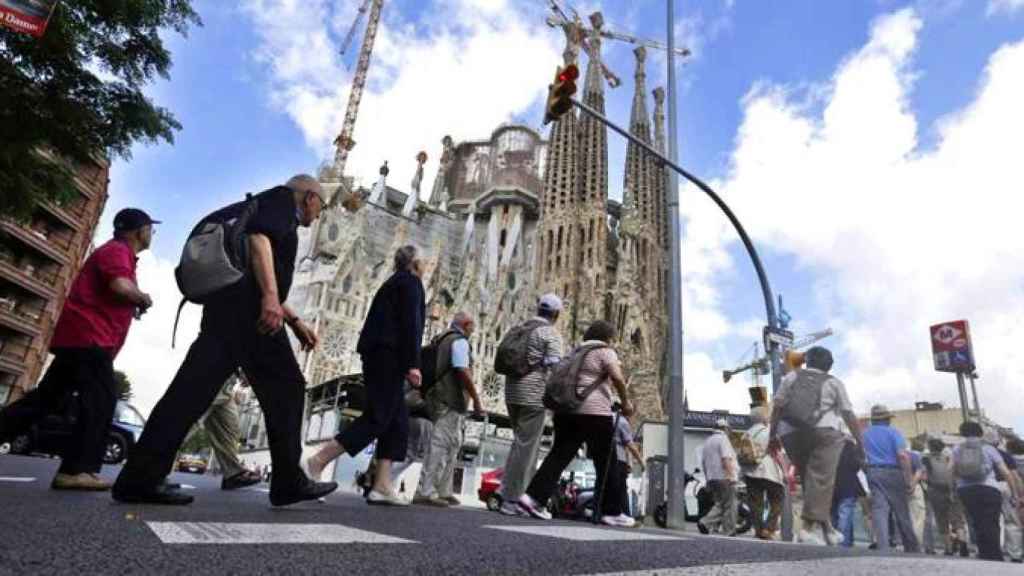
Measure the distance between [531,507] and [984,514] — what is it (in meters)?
4.38

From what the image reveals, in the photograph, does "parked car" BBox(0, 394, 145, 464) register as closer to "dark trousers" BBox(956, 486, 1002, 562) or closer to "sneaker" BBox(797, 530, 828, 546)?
"sneaker" BBox(797, 530, 828, 546)

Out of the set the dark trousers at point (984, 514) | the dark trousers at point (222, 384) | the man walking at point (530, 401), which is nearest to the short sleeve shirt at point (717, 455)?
the dark trousers at point (984, 514)

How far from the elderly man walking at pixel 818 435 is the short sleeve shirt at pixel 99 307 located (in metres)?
4.94

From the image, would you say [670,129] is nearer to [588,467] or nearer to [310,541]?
[588,467]

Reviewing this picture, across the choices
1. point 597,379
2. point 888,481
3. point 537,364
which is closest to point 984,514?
point 888,481

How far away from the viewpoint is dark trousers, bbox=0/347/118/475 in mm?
3527

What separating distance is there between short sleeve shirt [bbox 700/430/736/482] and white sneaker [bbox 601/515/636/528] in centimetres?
287

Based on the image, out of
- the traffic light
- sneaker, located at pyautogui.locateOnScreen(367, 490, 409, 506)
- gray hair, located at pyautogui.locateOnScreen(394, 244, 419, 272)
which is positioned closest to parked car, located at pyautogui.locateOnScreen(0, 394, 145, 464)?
sneaker, located at pyautogui.locateOnScreen(367, 490, 409, 506)

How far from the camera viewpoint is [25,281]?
28219mm

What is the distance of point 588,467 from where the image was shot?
1214cm

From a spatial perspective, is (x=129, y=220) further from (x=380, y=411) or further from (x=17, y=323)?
(x=17, y=323)

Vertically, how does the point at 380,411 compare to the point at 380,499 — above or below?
above

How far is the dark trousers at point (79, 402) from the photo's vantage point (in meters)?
3.53

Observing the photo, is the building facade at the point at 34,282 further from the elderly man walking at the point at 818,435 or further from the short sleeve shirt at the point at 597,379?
the elderly man walking at the point at 818,435
